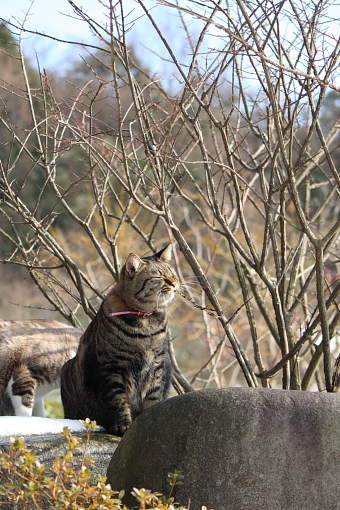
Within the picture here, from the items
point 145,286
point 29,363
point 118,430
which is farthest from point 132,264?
point 29,363

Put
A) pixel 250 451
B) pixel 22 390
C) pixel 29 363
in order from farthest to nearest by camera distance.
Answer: pixel 29 363
pixel 22 390
pixel 250 451

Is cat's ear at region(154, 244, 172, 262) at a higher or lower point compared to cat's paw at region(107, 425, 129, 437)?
higher

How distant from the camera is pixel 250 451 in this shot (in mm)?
2539

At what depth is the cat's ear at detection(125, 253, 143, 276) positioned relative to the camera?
3.79 meters

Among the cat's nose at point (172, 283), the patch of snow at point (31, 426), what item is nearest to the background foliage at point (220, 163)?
the cat's nose at point (172, 283)

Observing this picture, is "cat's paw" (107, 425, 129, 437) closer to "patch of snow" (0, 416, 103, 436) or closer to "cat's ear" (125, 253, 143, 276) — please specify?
"patch of snow" (0, 416, 103, 436)

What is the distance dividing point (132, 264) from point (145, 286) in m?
0.16

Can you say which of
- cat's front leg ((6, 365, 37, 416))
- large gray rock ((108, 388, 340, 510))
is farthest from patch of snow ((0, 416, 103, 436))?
cat's front leg ((6, 365, 37, 416))

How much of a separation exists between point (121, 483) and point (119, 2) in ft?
7.33

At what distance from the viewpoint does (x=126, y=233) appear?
12609 mm

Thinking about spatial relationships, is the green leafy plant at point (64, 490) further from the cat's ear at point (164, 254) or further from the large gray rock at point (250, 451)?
the cat's ear at point (164, 254)

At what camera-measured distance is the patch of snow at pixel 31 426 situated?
→ 10.8 ft

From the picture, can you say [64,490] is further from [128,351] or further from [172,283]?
[172,283]

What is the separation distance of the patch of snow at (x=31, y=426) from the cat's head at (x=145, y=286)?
825 millimetres
